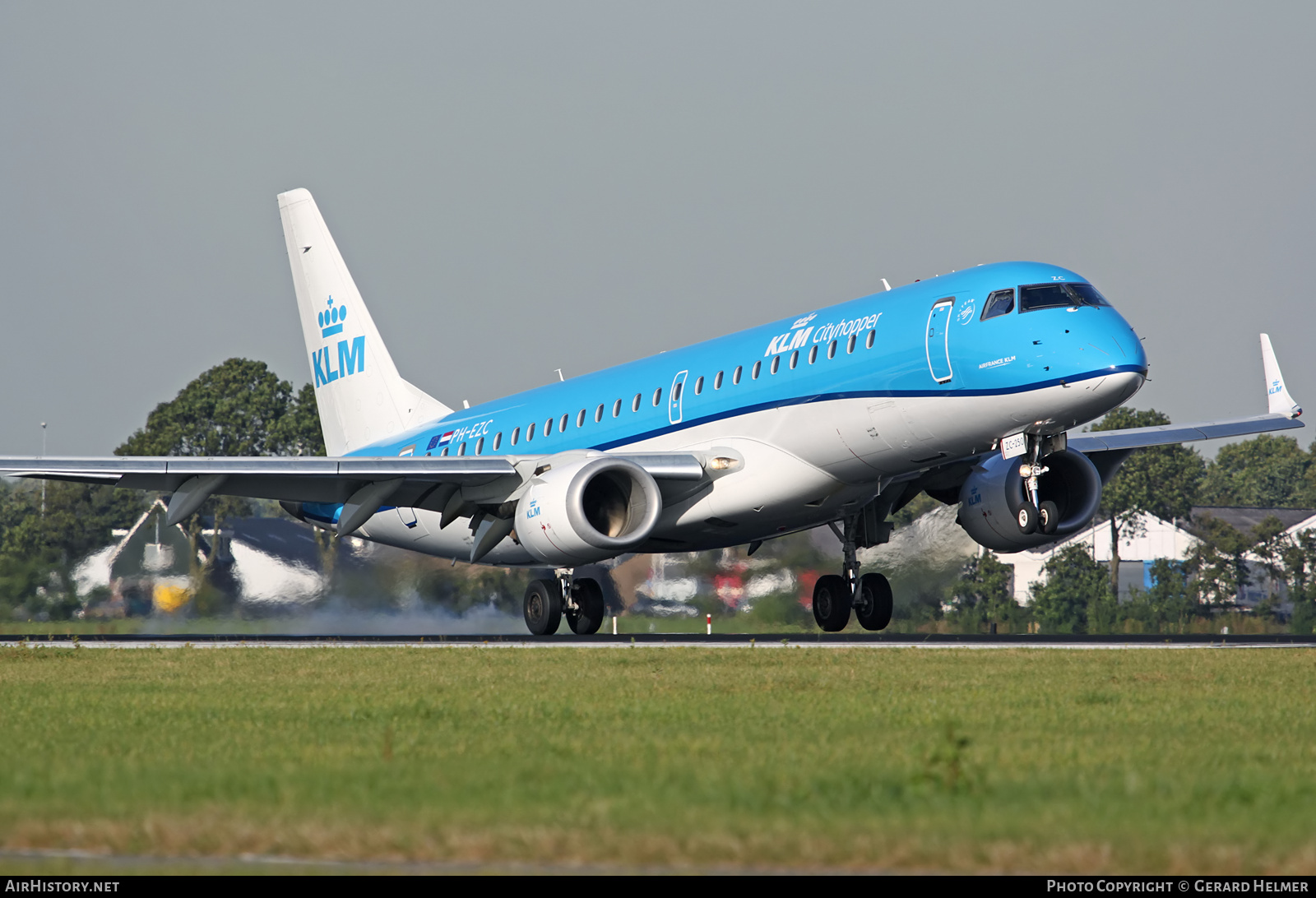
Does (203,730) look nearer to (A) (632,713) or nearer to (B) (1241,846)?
(A) (632,713)

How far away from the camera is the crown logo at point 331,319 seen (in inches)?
1446

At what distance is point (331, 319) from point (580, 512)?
47.4 feet

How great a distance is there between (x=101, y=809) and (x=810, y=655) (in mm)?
13169


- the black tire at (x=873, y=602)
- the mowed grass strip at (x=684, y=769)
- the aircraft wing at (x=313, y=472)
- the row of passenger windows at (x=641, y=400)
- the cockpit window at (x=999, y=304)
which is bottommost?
the mowed grass strip at (x=684, y=769)

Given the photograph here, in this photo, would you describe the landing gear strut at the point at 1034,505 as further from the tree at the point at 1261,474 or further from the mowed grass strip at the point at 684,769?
the tree at the point at 1261,474

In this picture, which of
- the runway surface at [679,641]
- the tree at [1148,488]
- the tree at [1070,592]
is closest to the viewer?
the runway surface at [679,641]

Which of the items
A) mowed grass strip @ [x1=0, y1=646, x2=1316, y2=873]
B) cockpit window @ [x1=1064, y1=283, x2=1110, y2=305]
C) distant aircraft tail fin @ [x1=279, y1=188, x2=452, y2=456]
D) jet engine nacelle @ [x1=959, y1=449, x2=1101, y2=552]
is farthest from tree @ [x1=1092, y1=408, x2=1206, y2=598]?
mowed grass strip @ [x1=0, y1=646, x2=1316, y2=873]

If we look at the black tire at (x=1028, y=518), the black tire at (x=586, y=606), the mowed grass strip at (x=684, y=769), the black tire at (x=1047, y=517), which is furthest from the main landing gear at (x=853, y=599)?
the mowed grass strip at (x=684, y=769)

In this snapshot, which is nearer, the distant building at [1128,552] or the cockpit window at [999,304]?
the cockpit window at [999,304]

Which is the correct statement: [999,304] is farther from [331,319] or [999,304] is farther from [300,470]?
[331,319]

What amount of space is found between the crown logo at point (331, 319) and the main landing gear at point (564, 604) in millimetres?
10701

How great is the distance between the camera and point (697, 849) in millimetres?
6543

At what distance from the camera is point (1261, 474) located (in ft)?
427

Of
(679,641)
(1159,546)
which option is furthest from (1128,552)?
(679,641)
